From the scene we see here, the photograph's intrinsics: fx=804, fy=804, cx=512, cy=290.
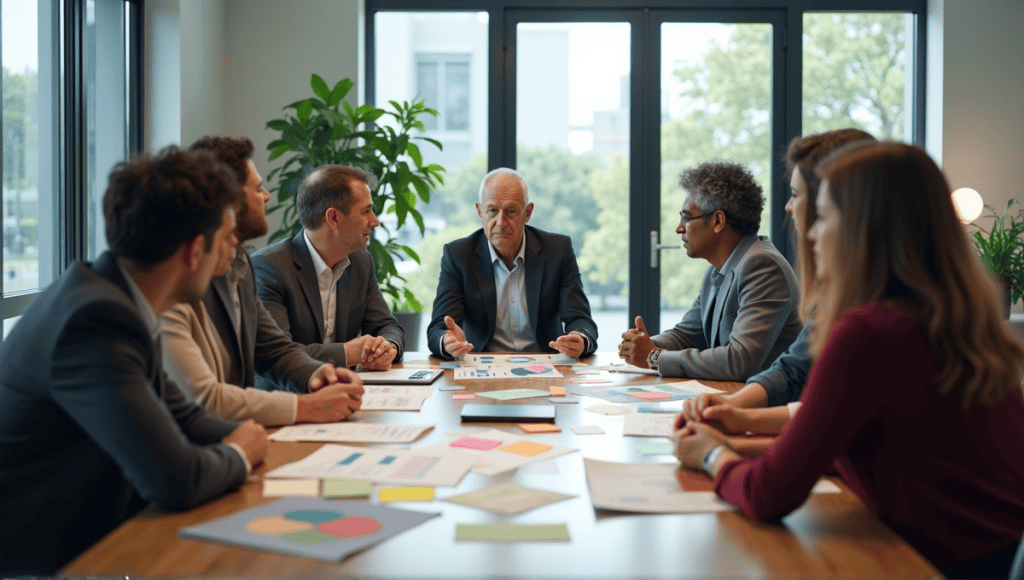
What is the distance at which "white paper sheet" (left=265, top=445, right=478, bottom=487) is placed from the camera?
142 centimetres

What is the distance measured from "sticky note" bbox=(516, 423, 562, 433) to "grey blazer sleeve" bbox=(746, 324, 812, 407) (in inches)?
24.5

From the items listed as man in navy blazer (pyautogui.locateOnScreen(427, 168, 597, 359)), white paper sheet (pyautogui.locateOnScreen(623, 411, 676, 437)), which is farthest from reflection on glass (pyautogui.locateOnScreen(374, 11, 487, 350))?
white paper sheet (pyautogui.locateOnScreen(623, 411, 676, 437))

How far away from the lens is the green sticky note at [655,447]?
5.31 ft

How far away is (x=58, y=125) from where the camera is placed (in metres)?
3.64

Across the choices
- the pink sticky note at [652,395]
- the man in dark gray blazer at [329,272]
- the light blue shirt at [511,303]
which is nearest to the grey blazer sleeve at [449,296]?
the light blue shirt at [511,303]

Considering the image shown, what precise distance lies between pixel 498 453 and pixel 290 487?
16.6 inches

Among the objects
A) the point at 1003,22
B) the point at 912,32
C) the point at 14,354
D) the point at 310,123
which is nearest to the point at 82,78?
the point at 310,123

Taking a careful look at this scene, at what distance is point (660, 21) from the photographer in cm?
529

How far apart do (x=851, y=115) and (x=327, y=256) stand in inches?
155

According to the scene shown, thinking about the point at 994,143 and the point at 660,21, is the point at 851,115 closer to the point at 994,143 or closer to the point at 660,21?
the point at 994,143

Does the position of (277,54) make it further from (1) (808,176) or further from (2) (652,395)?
(1) (808,176)

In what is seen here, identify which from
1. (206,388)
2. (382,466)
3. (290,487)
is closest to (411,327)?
(206,388)

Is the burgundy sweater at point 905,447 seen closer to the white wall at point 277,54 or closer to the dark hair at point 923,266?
the dark hair at point 923,266

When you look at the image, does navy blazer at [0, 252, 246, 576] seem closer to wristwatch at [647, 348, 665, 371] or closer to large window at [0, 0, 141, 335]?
wristwatch at [647, 348, 665, 371]
